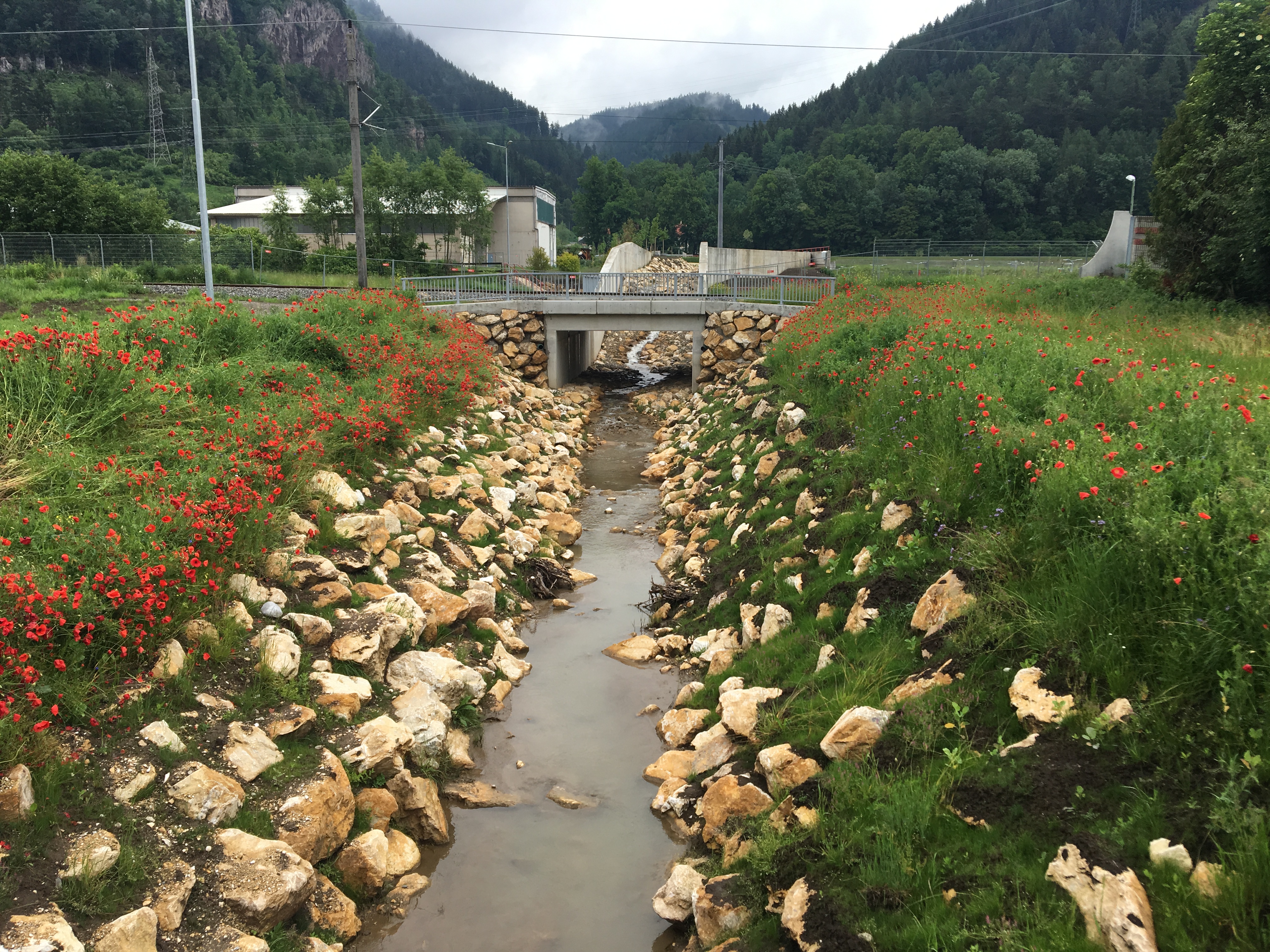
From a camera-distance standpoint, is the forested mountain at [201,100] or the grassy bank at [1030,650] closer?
the grassy bank at [1030,650]

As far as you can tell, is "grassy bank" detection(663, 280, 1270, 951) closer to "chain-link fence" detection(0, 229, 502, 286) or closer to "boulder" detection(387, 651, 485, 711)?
"boulder" detection(387, 651, 485, 711)

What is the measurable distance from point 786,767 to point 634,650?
4.22 metres

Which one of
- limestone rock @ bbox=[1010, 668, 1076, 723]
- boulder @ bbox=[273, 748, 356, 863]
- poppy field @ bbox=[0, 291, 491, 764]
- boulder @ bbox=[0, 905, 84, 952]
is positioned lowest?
boulder @ bbox=[273, 748, 356, 863]

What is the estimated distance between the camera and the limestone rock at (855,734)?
569cm

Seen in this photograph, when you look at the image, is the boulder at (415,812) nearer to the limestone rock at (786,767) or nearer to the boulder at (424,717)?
the boulder at (424,717)

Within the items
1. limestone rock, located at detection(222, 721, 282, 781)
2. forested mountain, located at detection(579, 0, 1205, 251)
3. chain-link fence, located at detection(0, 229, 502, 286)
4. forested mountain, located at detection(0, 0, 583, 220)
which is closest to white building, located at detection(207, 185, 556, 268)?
chain-link fence, located at detection(0, 229, 502, 286)

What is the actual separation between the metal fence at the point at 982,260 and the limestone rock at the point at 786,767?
99.3ft

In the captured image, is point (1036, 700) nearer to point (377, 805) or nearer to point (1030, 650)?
point (1030, 650)

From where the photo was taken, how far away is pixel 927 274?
37.2m

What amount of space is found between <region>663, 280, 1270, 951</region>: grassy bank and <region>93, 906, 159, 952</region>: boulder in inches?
138

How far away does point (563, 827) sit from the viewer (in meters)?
7.06

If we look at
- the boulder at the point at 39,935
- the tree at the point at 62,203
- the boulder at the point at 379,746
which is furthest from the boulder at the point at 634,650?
the tree at the point at 62,203

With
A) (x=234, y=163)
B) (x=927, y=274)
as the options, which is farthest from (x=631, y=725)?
(x=234, y=163)

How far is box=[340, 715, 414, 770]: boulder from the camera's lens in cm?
679
